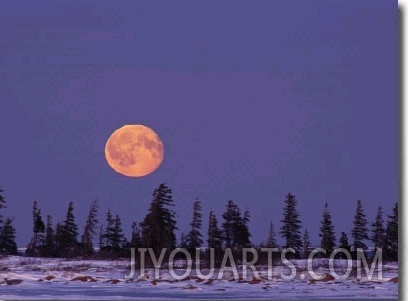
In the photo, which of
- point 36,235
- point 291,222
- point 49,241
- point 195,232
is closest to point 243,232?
point 195,232

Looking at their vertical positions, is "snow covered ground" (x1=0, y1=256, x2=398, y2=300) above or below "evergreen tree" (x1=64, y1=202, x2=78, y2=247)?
below

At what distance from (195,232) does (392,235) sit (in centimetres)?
262

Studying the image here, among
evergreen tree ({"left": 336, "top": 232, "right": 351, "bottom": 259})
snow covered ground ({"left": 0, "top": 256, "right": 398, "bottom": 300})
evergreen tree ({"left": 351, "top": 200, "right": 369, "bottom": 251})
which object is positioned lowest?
snow covered ground ({"left": 0, "top": 256, "right": 398, "bottom": 300})

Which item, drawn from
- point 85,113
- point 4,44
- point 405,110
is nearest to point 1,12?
point 4,44

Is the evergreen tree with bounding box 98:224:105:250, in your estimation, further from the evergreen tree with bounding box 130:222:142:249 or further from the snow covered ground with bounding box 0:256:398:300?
the evergreen tree with bounding box 130:222:142:249

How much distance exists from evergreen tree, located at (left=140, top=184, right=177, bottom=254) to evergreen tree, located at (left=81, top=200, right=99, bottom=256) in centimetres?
66

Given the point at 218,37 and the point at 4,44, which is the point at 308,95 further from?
the point at 4,44

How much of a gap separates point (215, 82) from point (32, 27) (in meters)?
2.51

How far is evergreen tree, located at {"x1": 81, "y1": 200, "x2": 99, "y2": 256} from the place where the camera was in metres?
16.1

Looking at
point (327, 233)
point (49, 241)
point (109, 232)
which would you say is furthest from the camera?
point (49, 241)

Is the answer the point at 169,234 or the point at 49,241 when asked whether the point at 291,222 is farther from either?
the point at 49,241

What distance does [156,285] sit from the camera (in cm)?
1591

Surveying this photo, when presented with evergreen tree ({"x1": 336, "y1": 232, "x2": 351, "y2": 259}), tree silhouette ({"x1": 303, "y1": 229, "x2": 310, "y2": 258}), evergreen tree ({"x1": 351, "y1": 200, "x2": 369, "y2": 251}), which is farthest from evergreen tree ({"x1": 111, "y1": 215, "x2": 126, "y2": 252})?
evergreen tree ({"x1": 351, "y1": 200, "x2": 369, "y2": 251})

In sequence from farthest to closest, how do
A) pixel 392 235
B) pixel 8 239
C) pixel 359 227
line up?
pixel 8 239 → pixel 359 227 → pixel 392 235
